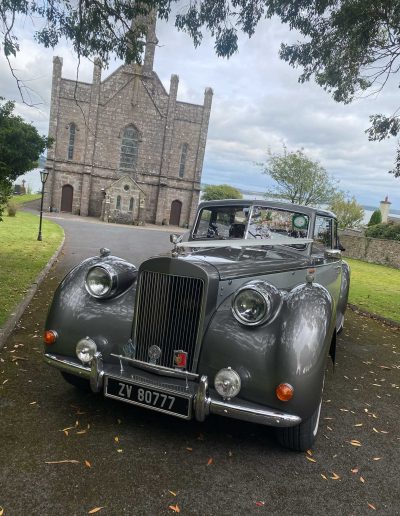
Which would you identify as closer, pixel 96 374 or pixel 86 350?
pixel 96 374

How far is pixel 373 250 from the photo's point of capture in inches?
987

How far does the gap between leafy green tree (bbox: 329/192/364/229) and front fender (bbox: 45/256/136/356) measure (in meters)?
40.9

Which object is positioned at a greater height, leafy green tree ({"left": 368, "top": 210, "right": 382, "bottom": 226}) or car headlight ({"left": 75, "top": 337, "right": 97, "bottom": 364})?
leafy green tree ({"left": 368, "top": 210, "right": 382, "bottom": 226})

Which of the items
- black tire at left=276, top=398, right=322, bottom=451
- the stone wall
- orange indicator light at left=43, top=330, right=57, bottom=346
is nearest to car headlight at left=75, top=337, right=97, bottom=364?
orange indicator light at left=43, top=330, right=57, bottom=346

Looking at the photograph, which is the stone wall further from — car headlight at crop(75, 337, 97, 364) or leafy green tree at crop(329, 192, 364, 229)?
car headlight at crop(75, 337, 97, 364)

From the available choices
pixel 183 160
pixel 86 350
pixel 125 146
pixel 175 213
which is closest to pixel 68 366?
pixel 86 350

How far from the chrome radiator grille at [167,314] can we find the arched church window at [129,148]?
3881 cm

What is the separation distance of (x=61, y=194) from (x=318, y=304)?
39513 mm

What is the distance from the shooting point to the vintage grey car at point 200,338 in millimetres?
Result: 2801

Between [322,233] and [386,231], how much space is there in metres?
24.7

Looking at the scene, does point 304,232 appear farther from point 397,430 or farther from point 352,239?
point 352,239

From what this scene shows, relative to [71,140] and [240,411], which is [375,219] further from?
[240,411]

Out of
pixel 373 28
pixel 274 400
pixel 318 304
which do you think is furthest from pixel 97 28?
pixel 274 400

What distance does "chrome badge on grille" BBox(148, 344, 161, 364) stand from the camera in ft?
10.2
